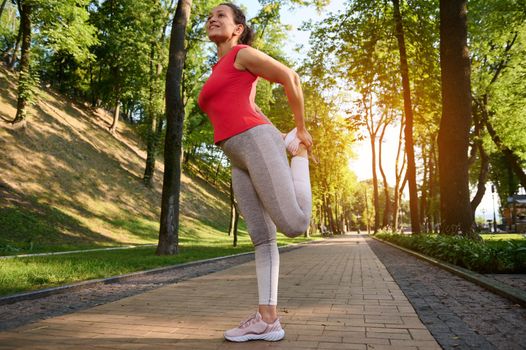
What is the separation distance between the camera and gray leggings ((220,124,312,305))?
276cm

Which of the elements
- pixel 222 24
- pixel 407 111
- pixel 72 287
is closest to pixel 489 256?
pixel 222 24

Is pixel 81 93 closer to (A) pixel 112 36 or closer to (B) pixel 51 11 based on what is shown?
(A) pixel 112 36

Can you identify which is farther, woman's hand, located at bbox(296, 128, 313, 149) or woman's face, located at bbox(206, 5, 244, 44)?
woman's face, located at bbox(206, 5, 244, 44)

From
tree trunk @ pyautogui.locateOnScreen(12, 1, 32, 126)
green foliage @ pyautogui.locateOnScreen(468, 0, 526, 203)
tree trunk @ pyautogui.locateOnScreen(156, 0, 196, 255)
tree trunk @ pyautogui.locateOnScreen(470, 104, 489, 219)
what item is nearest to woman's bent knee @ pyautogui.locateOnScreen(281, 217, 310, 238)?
tree trunk @ pyautogui.locateOnScreen(156, 0, 196, 255)

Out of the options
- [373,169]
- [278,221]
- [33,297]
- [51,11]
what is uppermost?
[51,11]

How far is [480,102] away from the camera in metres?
25.9

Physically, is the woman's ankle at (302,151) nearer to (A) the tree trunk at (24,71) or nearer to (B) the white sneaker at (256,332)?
(B) the white sneaker at (256,332)

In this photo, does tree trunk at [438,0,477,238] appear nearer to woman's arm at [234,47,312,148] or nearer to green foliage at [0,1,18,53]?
woman's arm at [234,47,312,148]

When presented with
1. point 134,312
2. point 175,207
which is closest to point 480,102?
point 175,207

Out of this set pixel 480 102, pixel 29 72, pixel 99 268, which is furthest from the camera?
pixel 480 102

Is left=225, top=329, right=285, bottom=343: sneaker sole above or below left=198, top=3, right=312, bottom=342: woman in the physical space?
below

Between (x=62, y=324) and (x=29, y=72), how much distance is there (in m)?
19.4

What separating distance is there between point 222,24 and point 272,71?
64 cm

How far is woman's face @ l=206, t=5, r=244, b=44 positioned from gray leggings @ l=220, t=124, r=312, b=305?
0.79 meters
